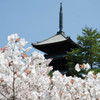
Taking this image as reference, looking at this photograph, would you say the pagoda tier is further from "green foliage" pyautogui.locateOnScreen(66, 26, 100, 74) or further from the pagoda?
"green foliage" pyautogui.locateOnScreen(66, 26, 100, 74)

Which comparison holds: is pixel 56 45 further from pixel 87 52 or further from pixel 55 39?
pixel 87 52

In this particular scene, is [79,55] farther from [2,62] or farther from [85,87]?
[2,62]

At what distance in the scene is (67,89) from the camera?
4.32 m

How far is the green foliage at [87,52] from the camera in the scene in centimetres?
1855

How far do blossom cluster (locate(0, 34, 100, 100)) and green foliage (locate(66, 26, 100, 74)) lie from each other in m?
13.7

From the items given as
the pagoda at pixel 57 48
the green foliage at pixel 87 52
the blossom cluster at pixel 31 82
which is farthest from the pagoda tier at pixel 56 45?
the blossom cluster at pixel 31 82

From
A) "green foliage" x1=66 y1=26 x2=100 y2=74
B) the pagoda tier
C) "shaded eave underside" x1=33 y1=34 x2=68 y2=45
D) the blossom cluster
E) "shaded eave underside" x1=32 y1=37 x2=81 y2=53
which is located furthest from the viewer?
"shaded eave underside" x1=33 y1=34 x2=68 y2=45

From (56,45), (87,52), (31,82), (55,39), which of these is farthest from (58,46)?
(31,82)

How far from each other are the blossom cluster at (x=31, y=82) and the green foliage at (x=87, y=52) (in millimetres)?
13746

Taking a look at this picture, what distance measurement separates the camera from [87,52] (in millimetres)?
19031

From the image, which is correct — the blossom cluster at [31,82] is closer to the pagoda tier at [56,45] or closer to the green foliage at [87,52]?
the green foliage at [87,52]

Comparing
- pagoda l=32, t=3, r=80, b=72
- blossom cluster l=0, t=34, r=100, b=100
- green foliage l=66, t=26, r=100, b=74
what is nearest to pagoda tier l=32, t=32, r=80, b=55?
pagoda l=32, t=3, r=80, b=72

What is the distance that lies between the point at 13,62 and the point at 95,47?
53.0 feet

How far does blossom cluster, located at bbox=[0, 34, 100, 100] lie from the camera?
3230 mm
